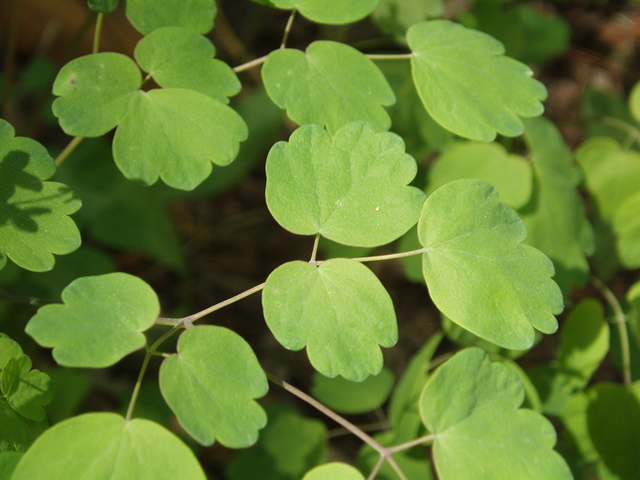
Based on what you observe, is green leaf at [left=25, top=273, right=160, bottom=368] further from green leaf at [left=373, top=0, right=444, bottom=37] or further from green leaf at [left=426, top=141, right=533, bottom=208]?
green leaf at [left=373, top=0, right=444, bottom=37]

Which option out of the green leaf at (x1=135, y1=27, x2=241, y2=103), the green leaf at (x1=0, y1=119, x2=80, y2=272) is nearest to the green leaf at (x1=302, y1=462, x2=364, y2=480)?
the green leaf at (x1=0, y1=119, x2=80, y2=272)

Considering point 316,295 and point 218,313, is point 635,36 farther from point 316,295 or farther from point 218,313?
point 316,295

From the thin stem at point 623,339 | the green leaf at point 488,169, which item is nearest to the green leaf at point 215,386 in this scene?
the green leaf at point 488,169

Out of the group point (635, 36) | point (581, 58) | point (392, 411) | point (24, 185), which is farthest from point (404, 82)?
point (635, 36)

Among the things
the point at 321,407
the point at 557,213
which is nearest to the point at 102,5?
the point at 321,407

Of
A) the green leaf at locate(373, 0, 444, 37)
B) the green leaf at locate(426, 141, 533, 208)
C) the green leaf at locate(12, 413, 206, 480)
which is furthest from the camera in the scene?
the green leaf at locate(373, 0, 444, 37)

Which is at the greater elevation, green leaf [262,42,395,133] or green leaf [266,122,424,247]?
green leaf [262,42,395,133]

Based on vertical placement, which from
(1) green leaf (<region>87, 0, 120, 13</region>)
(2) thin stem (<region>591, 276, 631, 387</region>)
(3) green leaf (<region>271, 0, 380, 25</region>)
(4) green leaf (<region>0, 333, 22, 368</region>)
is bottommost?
(2) thin stem (<region>591, 276, 631, 387</region>)
